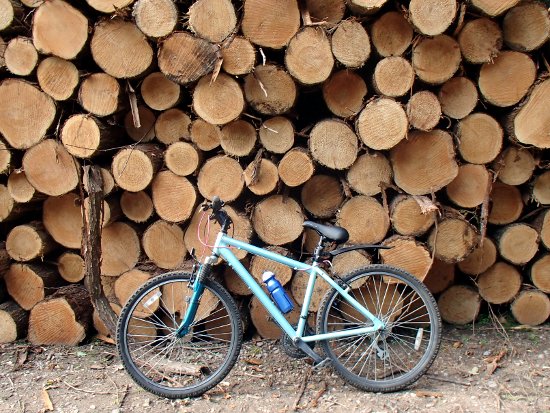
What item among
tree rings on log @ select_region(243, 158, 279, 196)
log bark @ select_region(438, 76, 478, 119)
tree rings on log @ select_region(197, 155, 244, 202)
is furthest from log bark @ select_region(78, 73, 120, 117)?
log bark @ select_region(438, 76, 478, 119)

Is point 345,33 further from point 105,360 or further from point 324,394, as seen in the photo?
point 105,360

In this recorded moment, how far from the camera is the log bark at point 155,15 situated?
3.53 m

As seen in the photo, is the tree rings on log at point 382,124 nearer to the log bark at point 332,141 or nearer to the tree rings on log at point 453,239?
the log bark at point 332,141

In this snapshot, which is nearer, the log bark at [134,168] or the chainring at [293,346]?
the chainring at [293,346]

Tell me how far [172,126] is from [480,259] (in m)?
2.35

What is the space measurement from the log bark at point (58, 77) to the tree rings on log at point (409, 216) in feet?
7.27

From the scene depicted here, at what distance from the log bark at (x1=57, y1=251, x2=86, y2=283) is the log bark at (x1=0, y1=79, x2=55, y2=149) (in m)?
0.87

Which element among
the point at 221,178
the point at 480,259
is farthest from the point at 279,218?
the point at 480,259

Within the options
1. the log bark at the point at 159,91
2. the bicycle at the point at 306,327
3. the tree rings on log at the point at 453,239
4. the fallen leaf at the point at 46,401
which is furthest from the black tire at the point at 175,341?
the tree rings on log at the point at 453,239

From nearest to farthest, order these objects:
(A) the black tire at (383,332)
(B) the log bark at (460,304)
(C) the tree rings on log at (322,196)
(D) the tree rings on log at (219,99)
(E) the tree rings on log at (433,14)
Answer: (E) the tree rings on log at (433,14)
(A) the black tire at (383,332)
(D) the tree rings on log at (219,99)
(C) the tree rings on log at (322,196)
(B) the log bark at (460,304)

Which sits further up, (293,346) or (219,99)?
(219,99)

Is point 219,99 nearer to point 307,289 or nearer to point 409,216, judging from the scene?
point 307,289

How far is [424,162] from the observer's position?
12.4 ft

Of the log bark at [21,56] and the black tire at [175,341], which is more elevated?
the log bark at [21,56]
